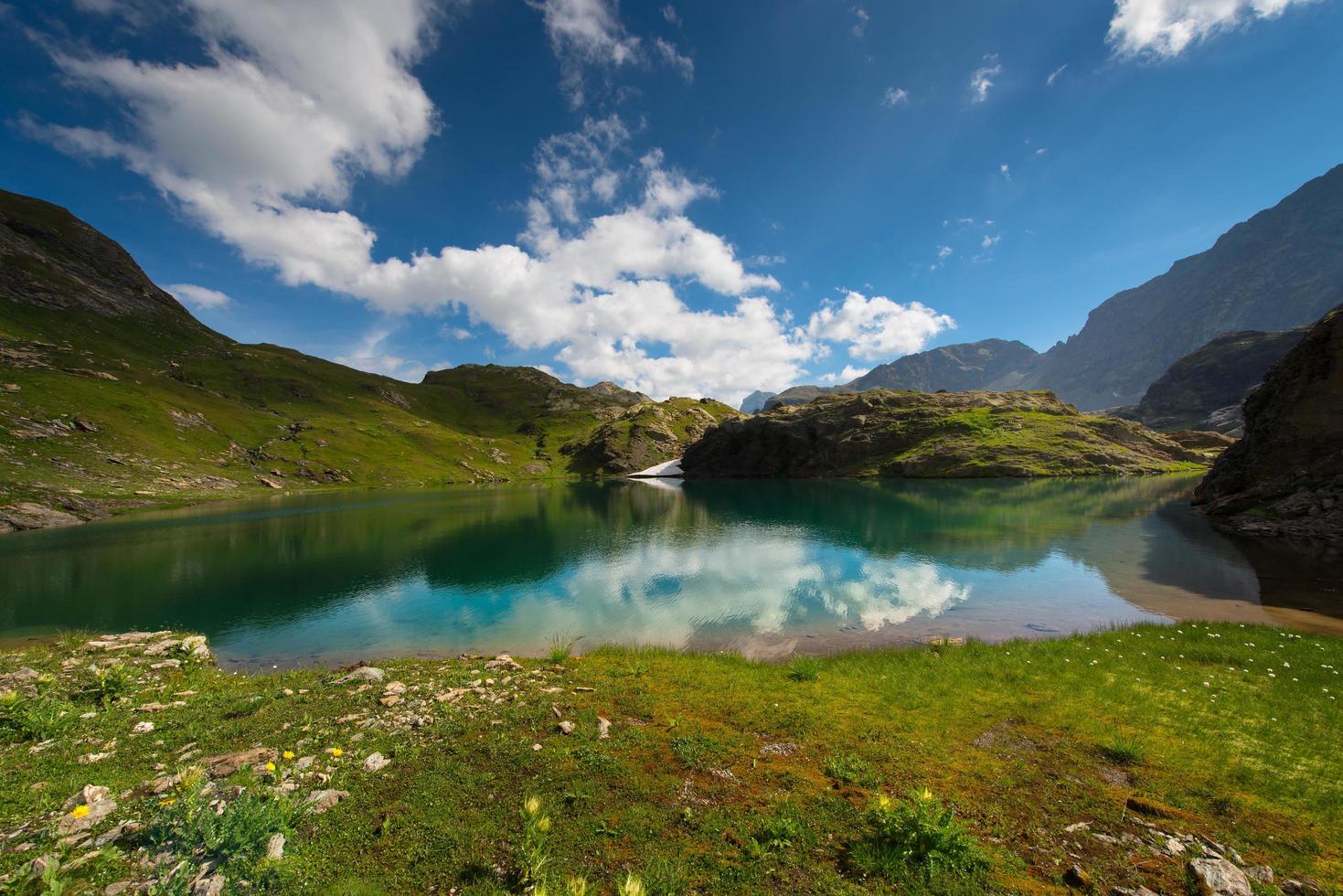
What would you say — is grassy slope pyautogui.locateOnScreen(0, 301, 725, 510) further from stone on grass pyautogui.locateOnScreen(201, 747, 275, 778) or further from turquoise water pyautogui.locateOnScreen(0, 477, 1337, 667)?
stone on grass pyautogui.locateOnScreen(201, 747, 275, 778)

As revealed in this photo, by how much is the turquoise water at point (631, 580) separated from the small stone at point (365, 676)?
823 centimetres

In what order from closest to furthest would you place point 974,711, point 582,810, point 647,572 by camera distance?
1. point 582,810
2. point 974,711
3. point 647,572

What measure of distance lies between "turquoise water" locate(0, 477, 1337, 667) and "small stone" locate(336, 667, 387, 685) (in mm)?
8229

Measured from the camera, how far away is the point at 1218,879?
809 centimetres

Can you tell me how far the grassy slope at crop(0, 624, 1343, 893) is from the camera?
8523 millimetres

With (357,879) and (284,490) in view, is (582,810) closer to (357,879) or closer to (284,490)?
(357,879)

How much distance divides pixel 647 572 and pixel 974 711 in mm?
32235

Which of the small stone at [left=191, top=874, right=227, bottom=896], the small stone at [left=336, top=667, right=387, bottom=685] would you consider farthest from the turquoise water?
the small stone at [left=191, top=874, right=227, bottom=896]

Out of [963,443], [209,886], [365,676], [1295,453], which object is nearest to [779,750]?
[209,886]

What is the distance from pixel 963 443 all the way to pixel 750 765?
177 meters

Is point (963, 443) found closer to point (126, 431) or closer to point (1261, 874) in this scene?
point (1261, 874)

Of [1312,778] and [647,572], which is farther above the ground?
[1312,778]

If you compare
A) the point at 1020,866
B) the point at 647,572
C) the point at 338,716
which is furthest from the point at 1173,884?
the point at 647,572

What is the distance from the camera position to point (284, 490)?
136750mm
